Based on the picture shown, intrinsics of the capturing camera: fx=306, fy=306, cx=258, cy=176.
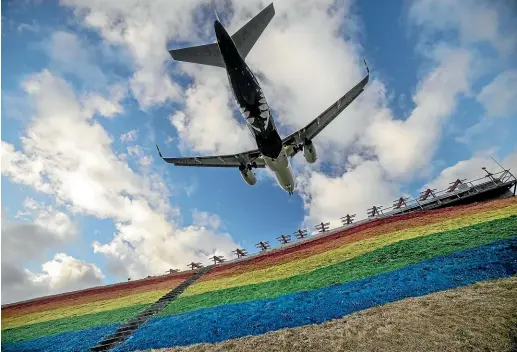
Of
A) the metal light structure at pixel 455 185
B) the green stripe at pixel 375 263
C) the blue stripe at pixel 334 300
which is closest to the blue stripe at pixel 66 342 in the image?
the blue stripe at pixel 334 300

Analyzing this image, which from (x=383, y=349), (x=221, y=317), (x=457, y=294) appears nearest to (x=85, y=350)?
(x=221, y=317)

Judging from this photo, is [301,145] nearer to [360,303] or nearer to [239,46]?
[239,46]

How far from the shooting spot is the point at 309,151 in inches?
827

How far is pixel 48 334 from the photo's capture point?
1855 cm

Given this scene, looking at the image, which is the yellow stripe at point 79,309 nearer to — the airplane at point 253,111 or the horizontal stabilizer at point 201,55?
the airplane at point 253,111

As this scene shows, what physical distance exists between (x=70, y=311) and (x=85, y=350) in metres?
13.8

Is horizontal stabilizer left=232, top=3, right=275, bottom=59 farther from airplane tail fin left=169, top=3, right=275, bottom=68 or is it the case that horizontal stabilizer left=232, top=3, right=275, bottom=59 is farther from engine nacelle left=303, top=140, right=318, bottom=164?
engine nacelle left=303, top=140, right=318, bottom=164

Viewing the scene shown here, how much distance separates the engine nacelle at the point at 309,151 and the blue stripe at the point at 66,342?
15413 millimetres

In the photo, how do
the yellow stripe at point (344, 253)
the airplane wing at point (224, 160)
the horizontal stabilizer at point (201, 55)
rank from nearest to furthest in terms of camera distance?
the horizontal stabilizer at point (201, 55) < the yellow stripe at point (344, 253) < the airplane wing at point (224, 160)

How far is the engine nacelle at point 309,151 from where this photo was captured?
21.0m

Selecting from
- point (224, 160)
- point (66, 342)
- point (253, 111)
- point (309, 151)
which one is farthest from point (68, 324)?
point (309, 151)

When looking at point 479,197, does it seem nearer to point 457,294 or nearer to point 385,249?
point 385,249

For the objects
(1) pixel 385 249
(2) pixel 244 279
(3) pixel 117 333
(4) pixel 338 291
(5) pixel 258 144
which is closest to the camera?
(4) pixel 338 291

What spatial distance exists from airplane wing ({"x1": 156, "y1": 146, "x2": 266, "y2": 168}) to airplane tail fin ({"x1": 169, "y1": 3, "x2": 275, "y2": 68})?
711cm
